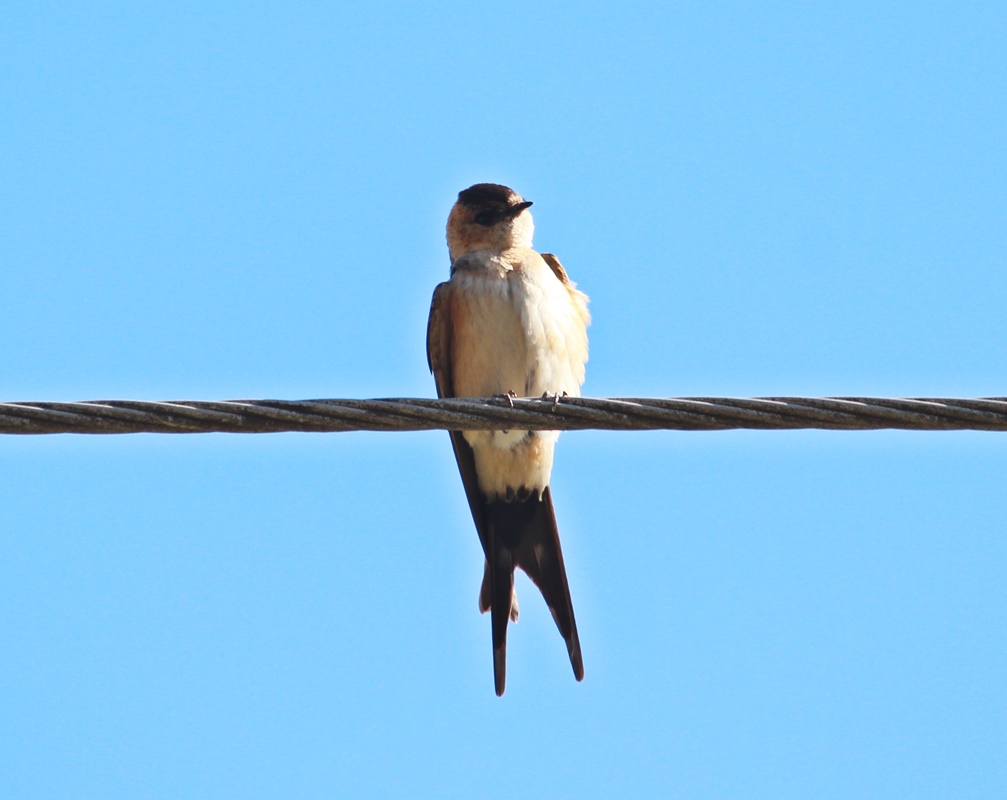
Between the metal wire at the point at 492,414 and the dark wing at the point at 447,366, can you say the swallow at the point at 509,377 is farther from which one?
the metal wire at the point at 492,414

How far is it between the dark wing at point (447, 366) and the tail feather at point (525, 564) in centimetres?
11

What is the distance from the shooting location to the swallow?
6355 mm

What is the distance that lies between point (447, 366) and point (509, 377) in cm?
49

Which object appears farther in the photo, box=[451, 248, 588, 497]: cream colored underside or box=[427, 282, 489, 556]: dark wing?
box=[427, 282, 489, 556]: dark wing

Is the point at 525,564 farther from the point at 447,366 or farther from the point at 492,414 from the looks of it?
the point at 492,414

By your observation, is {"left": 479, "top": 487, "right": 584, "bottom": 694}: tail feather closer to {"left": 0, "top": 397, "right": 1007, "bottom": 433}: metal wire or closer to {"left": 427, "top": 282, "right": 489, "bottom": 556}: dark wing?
{"left": 427, "top": 282, "right": 489, "bottom": 556}: dark wing

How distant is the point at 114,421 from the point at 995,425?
2365 mm

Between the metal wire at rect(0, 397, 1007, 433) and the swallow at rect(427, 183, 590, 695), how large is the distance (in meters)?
2.36

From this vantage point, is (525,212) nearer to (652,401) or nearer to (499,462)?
(499,462)

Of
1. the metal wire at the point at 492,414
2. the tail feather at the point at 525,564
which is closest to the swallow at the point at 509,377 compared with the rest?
the tail feather at the point at 525,564

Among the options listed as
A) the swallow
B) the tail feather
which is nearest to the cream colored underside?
the swallow

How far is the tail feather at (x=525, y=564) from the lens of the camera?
6.06 metres

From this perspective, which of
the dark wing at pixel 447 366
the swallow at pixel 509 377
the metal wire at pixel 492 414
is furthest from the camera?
the dark wing at pixel 447 366

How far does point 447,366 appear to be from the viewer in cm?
682
